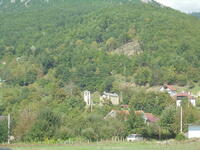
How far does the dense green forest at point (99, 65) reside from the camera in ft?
331

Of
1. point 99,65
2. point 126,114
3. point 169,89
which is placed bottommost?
point 126,114

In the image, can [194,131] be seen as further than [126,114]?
No

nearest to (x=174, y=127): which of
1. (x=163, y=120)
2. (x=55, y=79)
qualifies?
(x=163, y=120)

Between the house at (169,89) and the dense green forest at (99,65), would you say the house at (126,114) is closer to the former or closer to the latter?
the dense green forest at (99,65)

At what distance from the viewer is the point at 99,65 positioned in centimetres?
15838

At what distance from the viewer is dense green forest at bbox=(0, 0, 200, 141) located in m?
101

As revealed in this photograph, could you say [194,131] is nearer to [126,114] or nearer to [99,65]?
[126,114]

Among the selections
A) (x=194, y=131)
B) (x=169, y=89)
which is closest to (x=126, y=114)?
(x=194, y=131)

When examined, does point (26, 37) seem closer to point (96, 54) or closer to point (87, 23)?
point (87, 23)

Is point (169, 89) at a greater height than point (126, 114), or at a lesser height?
greater

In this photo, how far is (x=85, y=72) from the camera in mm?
155750

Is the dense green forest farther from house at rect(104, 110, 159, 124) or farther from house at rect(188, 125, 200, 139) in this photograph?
house at rect(188, 125, 200, 139)

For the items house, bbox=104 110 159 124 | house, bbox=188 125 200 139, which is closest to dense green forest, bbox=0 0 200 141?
house, bbox=104 110 159 124

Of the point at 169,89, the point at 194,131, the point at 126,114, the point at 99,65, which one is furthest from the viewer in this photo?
the point at 99,65
